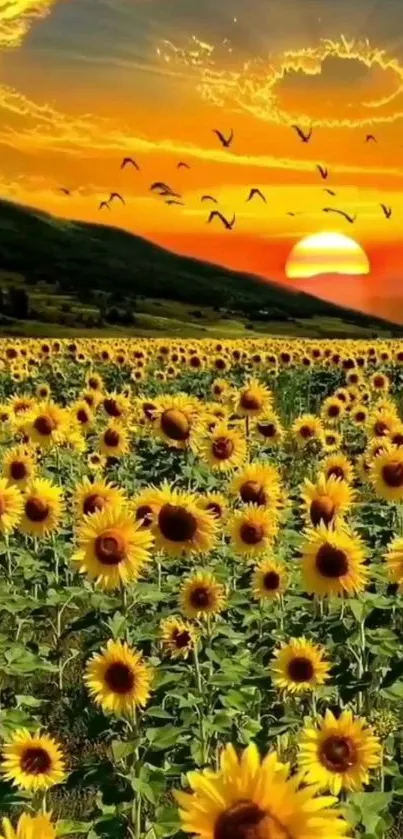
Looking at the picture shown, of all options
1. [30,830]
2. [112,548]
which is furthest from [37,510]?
[30,830]

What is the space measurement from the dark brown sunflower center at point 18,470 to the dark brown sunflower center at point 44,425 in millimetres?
956

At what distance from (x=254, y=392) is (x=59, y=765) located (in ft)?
15.5

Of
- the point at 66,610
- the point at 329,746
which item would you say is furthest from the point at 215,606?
the point at 66,610

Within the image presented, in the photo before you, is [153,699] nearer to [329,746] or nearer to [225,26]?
[329,746]

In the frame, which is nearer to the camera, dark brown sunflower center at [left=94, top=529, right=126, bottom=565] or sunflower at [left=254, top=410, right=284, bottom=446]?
dark brown sunflower center at [left=94, top=529, right=126, bottom=565]

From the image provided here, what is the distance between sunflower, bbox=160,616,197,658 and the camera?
185 inches

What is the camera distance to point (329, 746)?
3.53 metres

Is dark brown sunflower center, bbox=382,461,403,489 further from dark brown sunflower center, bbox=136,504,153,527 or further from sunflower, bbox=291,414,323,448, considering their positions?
sunflower, bbox=291,414,323,448

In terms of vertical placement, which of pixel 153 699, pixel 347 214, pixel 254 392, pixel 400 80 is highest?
pixel 400 80

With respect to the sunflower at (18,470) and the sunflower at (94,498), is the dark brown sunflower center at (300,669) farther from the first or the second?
the sunflower at (18,470)

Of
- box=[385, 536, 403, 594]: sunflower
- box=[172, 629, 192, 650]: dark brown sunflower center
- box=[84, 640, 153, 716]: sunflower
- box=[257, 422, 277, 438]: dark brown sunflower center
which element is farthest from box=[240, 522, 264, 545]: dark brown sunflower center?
box=[257, 422, 277, 438]: dark brown sunflower center

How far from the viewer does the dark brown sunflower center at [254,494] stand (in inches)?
217

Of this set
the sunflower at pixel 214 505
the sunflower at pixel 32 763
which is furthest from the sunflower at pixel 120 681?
the sunflower at pixel 214 505

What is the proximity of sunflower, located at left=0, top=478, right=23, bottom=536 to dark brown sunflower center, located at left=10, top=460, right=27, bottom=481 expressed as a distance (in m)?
0.72
